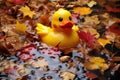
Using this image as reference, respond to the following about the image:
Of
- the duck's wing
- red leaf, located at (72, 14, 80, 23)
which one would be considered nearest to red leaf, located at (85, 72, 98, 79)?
the duck's wing

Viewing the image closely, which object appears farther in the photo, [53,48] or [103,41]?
[103,41]

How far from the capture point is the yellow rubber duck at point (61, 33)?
2375 mm

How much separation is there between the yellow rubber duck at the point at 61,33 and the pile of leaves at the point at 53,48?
0.19 feet

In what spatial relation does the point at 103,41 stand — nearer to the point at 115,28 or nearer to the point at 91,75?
the point at 115,28

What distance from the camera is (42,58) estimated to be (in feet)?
7.91

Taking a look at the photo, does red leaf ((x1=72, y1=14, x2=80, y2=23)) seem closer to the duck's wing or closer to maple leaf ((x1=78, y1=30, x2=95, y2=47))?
maple leaf ((x1=78, y1=30, x2=95, y2=47))

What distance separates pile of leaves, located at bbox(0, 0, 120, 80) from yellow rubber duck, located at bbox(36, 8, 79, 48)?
0.19 ft

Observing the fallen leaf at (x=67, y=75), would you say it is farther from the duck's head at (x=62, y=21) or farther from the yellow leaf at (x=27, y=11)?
the yellow leaf at (x=27, y=11)

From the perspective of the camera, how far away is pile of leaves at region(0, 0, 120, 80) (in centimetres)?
229

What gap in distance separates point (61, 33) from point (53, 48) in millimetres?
148

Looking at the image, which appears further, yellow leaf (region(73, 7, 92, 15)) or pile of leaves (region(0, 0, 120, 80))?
yellow leaf (region(73, 7, 92, 15))

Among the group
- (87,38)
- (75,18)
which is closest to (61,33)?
(87,38)

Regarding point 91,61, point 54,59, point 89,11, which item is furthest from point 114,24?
point 54,59

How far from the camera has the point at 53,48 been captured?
2.45 metres
